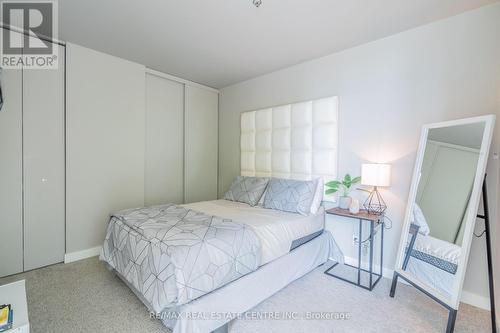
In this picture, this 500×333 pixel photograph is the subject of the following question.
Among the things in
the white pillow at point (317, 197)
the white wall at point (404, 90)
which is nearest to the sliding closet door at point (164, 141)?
the white pillow at point (317, 197)

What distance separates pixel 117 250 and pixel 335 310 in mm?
1998

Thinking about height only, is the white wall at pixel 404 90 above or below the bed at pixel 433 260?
above

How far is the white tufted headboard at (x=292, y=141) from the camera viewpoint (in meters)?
2.98

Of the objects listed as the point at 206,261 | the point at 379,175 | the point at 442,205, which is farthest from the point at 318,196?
the point at 206,261

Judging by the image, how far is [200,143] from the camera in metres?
4.35

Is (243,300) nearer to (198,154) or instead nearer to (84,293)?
(84,293)

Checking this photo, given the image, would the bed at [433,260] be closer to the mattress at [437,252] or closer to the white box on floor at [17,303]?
the mattress at [437,252]

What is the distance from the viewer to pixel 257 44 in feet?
9.14

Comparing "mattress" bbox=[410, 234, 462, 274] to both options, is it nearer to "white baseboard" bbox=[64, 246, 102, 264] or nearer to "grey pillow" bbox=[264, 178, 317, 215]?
"grey pillow" bbox=[264, 178, 317, 215]

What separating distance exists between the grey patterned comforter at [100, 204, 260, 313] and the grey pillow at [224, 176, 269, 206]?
3.35ft

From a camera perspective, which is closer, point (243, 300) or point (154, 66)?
point (243, 300)

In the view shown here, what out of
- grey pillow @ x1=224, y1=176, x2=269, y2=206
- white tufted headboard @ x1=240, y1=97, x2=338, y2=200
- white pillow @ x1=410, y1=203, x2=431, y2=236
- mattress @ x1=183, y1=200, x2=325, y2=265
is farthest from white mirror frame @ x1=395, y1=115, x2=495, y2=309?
grey pillow @ x1=224, y1=176, x2=269, y2=206

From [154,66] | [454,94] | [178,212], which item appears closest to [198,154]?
[154,66]

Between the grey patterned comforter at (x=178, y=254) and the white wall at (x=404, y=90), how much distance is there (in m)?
1.66
